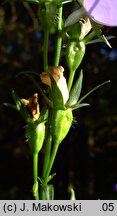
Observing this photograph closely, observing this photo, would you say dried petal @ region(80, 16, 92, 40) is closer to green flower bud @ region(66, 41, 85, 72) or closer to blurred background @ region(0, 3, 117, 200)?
green flower bud @ region(66, 41, 85, 72)

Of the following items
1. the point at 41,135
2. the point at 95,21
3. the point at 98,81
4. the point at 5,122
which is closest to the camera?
the point at 95,21

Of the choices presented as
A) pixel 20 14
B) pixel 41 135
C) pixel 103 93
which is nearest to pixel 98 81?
pixel 103 93

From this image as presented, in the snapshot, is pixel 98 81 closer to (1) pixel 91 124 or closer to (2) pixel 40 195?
(1) pixel 91 124

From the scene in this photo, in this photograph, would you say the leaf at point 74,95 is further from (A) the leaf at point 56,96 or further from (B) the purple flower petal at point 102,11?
(B) the purple flower petal at point 102,11

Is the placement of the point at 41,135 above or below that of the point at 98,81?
below

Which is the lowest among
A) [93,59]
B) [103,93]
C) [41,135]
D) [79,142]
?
[41,135]

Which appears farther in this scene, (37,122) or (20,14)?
(20,14)

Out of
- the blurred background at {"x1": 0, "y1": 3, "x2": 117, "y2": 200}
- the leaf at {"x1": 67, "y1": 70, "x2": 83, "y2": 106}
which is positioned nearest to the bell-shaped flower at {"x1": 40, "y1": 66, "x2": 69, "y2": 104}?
the leaf at {"x1": 67, "y1": 70, "x2": 83, "y2": 106}

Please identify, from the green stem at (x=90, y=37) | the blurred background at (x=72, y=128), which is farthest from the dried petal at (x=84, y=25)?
the blurred background at (x=72, y=128)
